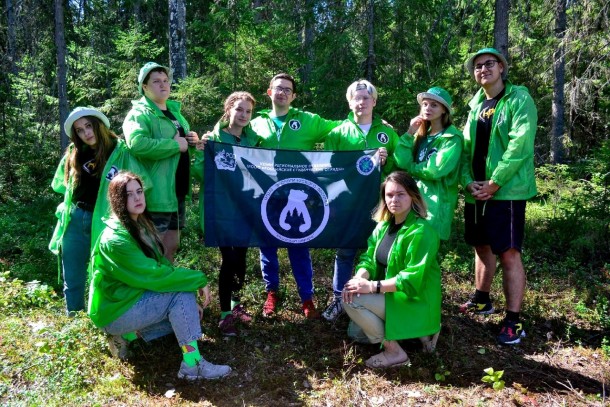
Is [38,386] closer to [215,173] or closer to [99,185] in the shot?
[99,185]

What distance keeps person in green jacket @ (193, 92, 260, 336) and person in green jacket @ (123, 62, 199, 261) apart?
0.83 ft

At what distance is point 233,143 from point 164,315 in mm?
1859

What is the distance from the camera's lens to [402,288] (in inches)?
163

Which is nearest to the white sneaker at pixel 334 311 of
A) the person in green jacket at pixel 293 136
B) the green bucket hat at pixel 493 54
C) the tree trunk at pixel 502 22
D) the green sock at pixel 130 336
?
the person in green jacket at pixel 293 136

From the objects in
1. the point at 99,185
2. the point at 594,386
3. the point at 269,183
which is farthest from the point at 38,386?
the point at 594,386

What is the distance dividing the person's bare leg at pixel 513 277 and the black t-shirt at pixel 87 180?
4.17 m

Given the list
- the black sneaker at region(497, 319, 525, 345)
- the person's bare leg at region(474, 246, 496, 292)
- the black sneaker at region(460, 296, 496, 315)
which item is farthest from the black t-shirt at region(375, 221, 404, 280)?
the black sneaker at region(460, 296, 496, 315)

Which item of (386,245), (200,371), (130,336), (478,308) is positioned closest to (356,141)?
(386,245)

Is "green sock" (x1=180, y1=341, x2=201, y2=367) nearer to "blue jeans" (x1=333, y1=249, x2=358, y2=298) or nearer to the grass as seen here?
the grass

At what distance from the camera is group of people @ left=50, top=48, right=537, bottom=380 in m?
4.18

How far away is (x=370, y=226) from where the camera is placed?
520cm

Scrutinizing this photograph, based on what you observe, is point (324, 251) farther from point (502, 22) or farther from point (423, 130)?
point (502, 22)

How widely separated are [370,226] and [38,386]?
3379mm

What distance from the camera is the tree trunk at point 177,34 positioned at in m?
10.6
